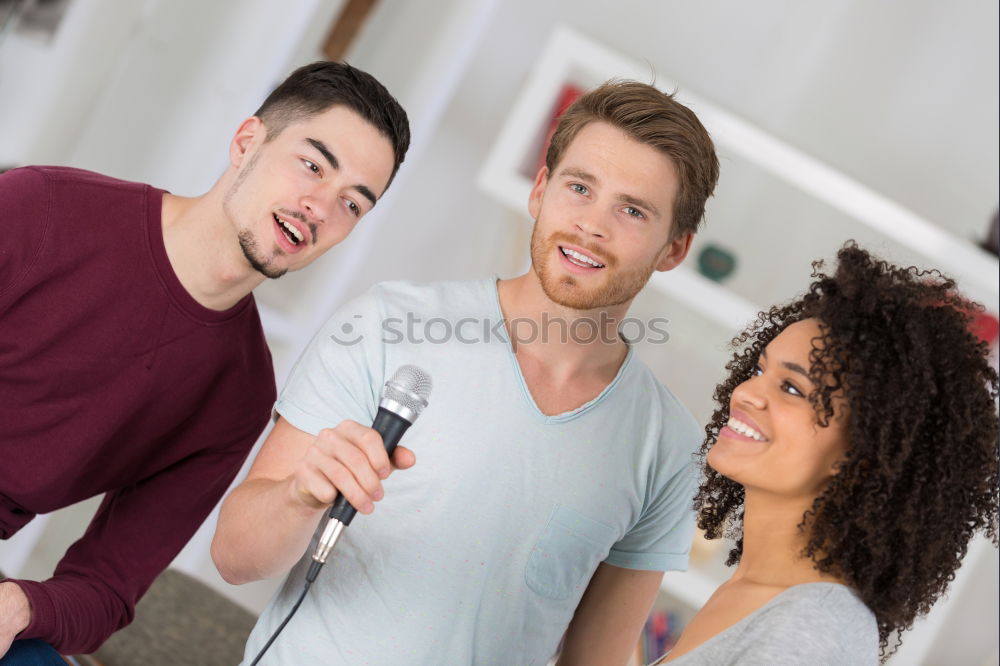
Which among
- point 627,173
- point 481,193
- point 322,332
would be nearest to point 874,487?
point 627,173

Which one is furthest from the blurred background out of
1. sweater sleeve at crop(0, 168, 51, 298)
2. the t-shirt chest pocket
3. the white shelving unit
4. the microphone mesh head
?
the microphone mesh head

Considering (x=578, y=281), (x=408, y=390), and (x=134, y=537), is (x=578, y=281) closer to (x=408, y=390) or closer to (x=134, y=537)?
(x=408, y=390)

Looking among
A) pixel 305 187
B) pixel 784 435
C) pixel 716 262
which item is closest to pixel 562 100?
pixel 716 262

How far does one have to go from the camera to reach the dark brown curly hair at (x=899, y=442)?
4.19 ft

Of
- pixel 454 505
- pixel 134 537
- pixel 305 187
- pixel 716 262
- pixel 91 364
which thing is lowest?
pixel 134 537

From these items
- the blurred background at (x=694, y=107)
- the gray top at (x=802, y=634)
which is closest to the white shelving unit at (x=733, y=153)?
the blurred background at (x=694, y=107)

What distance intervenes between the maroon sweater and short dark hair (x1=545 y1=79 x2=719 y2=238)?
658mm

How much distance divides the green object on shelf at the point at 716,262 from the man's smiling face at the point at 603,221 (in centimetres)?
134

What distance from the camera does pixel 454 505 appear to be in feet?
5.16

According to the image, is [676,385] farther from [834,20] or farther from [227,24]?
[227,24]

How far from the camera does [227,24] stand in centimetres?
281

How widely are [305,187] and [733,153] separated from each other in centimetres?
156

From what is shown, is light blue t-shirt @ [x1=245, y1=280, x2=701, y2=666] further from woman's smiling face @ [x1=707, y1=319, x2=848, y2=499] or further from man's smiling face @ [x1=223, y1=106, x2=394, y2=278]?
woman's smiling face @ [x1=707, y1=319, x2=848, y2=499]

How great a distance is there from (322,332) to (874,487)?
80cm
